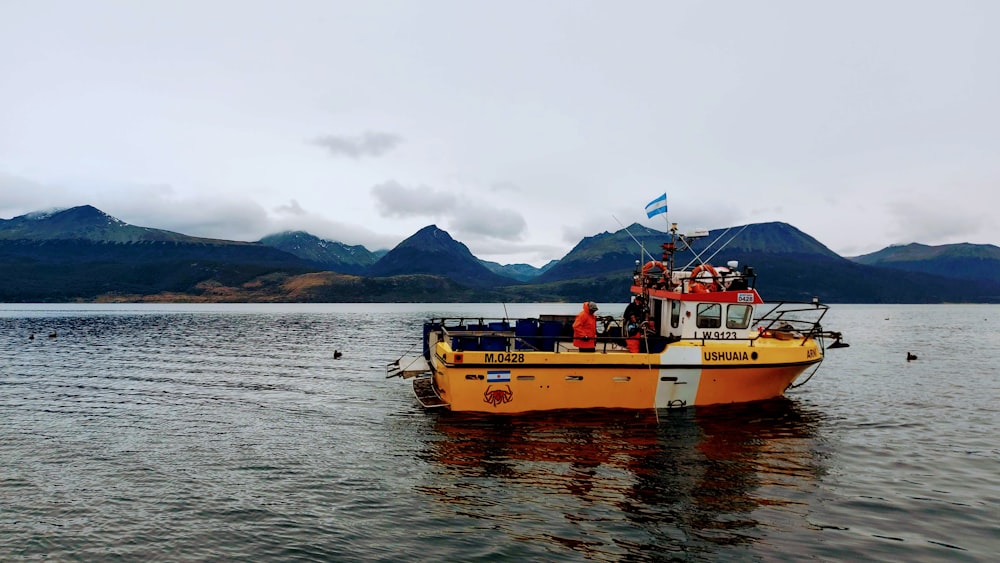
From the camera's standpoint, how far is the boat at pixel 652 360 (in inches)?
725

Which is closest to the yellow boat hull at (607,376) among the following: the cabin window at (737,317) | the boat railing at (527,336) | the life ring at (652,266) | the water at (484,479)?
the boat railing at (527,336)

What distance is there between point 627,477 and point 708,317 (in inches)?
350

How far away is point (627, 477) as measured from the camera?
13.3 m

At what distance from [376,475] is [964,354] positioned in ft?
174

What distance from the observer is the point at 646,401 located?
19.2 m

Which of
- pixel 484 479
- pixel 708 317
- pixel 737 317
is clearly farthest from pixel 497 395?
pixel 737 317

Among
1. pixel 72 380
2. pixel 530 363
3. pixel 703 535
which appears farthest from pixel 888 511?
pixel 72 380

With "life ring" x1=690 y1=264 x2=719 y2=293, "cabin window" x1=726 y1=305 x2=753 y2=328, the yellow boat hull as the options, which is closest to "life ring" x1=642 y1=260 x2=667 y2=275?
"life ring" x1=690 y1=264 x2=719 y2=293

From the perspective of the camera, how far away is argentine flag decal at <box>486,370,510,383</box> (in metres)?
18.4

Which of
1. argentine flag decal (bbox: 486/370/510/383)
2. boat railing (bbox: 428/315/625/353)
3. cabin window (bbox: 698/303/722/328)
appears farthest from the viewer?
cabin window (bbox: 698/303/722/328)

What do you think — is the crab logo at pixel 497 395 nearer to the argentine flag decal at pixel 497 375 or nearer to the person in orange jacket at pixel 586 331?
the argentine flag decal at pixel 497 375

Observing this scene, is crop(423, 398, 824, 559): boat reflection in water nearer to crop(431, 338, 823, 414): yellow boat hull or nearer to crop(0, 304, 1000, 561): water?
crop(0, 304, 1000, 561): water

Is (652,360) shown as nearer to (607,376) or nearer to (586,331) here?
(607,376)

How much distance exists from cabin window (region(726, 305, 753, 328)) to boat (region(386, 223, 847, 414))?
4 cm
